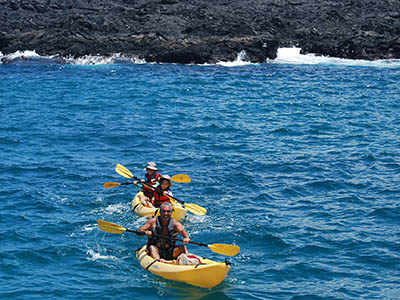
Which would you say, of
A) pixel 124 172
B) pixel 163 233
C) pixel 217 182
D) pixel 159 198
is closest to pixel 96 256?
pixel 163 233

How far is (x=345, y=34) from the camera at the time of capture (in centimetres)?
4781

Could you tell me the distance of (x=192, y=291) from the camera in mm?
10969

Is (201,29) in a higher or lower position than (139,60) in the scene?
higher

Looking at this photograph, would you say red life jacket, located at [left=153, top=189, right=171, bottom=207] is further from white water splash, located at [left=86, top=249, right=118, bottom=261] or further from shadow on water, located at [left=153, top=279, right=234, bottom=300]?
shadow on water, located at [left=153, top=279, right=234, bottom=300]

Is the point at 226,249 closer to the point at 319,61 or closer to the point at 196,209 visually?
the point at 196,209

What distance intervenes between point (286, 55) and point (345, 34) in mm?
6344

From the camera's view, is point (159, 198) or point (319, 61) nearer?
point (159, 198)

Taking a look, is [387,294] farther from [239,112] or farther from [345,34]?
[345,34]

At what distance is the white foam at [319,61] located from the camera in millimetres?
40906

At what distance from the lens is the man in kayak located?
12.0 meters

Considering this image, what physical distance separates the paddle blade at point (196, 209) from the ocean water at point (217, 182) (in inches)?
12.8

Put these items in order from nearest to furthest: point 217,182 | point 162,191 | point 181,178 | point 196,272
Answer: point 196,272 → point 162,191 → point 181,178 → point 217,182

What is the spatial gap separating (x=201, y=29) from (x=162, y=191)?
33.7 metres

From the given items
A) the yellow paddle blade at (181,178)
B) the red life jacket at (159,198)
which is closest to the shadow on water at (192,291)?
the red life jacket at (159,198)
